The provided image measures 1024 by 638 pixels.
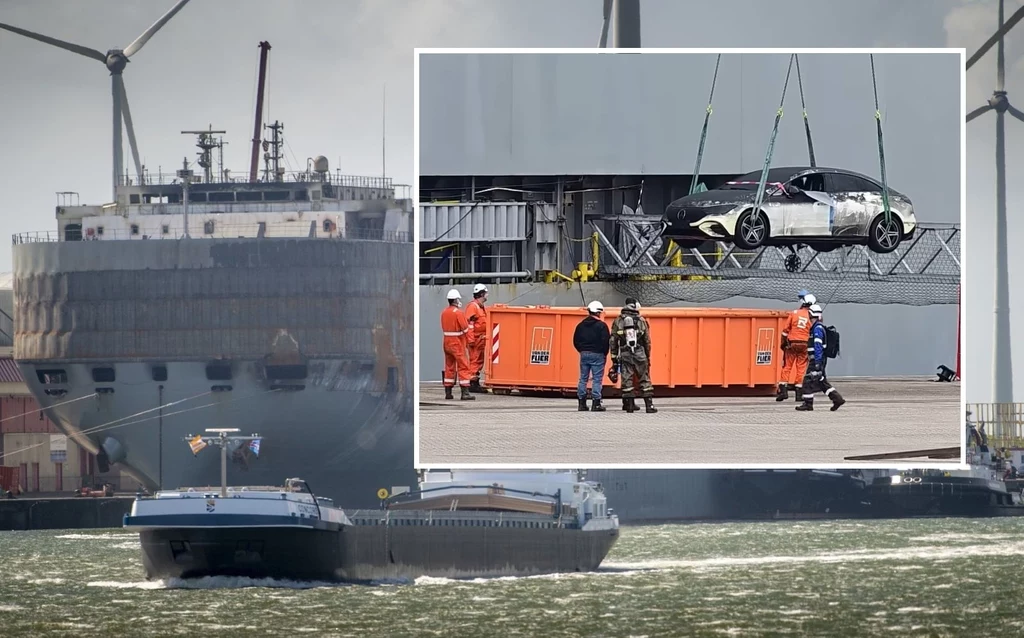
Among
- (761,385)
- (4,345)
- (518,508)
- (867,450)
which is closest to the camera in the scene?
(867,450)

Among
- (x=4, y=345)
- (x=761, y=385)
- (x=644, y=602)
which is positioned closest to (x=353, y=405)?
(x=4, y=345)

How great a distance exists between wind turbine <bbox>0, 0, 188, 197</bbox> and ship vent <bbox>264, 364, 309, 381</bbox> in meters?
7.79

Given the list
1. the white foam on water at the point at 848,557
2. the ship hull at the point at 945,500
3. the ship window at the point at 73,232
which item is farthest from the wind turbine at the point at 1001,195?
the ship window at the point at 73,232

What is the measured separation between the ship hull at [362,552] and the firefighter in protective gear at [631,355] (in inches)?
435

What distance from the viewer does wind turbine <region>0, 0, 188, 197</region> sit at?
157 feet

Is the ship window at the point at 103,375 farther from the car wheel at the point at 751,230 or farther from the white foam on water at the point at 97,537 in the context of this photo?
the car wheel at the point at 751,230

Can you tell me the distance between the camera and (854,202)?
22.3m

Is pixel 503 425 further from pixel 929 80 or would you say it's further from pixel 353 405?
pixel 353 405

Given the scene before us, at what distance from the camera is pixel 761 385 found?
74.0 feet

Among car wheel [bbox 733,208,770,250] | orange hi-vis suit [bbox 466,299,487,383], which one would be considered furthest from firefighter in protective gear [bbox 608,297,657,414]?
car wheel [bbox 733,208,770,250]

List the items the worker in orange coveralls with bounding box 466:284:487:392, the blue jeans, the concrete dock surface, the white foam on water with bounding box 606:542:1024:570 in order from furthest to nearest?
the white foam on water with bounding box 606:542:1024:570 < the worker in orange coveralls with bounding box 466:284:487:392 < the blue jeans < the concrete dock surface

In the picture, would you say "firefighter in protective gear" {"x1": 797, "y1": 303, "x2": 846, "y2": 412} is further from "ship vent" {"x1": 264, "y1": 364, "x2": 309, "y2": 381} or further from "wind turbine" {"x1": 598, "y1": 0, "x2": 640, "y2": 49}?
"ship vent" {"x1": 264, "y1": 364, "x2": 309, "y2": 381}

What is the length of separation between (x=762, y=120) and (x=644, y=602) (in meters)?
7.34

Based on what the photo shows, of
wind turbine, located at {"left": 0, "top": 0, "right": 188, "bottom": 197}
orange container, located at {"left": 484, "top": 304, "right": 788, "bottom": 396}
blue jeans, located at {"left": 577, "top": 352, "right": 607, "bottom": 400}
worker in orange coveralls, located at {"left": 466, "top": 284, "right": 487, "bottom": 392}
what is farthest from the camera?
wind turbine, located at {"left": 0, "top": 0, "right": 188, "bottom": 197}
